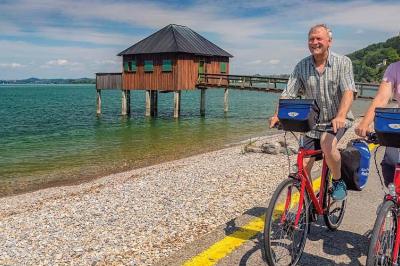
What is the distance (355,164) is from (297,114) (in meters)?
1.12

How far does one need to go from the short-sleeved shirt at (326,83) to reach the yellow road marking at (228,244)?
108cm

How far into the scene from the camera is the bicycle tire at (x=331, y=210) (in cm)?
474

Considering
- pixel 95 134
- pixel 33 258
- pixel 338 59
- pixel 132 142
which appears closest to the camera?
pixel 338 59

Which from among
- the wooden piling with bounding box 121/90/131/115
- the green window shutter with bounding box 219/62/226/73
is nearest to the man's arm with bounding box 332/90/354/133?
the green window shutter with bounding box 219/62/226/73

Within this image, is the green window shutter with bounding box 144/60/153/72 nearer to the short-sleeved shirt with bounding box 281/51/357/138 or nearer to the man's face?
the short-sleeved shirt with bounding box 281/51/357/138

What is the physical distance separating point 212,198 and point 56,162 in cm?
1186

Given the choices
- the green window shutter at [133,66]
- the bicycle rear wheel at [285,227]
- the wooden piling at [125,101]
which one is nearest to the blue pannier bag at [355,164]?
the bicycle rear wheel at [285,227]

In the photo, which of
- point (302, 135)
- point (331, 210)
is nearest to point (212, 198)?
point (331, 210)

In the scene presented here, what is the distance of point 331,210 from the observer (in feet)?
16.9

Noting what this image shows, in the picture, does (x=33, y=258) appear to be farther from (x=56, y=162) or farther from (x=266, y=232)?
(x=56, y=162)

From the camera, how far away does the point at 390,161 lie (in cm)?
373

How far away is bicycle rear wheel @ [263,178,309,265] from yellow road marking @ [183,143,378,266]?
53 mm

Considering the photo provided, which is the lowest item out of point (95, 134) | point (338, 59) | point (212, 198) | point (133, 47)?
point (95, 134)

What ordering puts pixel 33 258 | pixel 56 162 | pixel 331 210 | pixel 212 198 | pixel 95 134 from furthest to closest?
pixel 95 134 < pixel 56 162 < pixel 212 198 < pixel 331 210 < pixel 33 258
